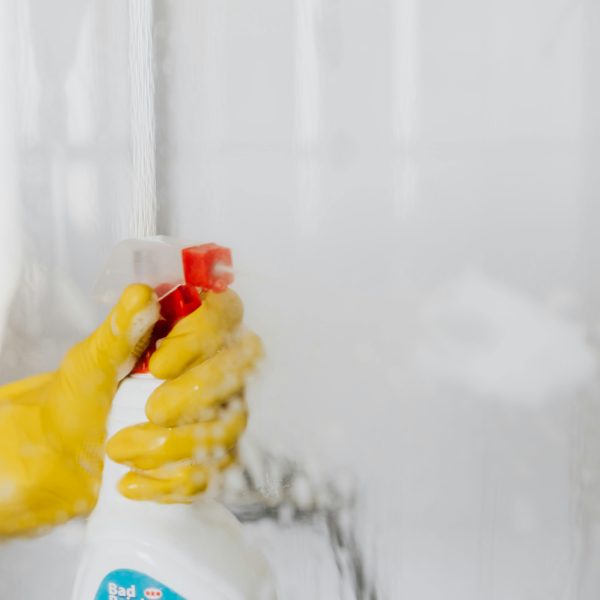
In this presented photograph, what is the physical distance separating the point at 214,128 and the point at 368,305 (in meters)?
0.20

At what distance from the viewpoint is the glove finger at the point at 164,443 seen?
574 mm

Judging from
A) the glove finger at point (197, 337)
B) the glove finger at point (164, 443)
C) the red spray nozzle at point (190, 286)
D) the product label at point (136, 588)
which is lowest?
the product label at point (136, 588)

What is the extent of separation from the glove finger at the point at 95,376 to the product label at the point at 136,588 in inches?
3.6

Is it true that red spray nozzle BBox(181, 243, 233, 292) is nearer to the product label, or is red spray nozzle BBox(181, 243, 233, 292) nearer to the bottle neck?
the bottle neck

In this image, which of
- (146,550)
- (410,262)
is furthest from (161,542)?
(410,262)

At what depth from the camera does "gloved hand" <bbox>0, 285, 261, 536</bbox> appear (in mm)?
576

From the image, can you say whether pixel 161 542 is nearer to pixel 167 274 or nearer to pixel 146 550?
pixel 146 550

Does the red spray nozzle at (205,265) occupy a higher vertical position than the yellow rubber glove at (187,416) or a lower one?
higher

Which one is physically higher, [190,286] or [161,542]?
[190,286]

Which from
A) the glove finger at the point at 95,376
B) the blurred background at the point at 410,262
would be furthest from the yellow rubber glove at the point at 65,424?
the blurred background at the point at 410,262

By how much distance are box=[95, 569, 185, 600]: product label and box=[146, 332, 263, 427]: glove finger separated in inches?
4.0

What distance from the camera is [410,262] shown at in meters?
0.68

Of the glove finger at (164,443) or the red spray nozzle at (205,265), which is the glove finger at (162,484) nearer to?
the glove finger at (164,443)

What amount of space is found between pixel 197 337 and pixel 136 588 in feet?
0.54
